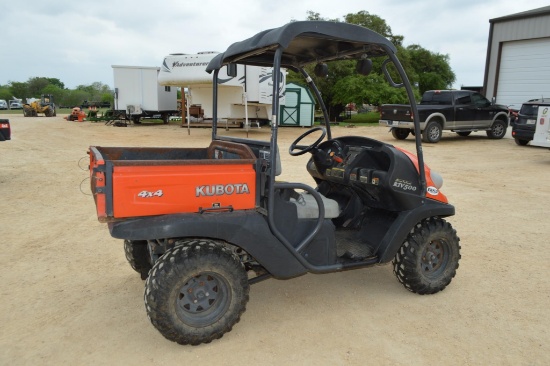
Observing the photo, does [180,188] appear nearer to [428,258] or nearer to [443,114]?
[428,258]

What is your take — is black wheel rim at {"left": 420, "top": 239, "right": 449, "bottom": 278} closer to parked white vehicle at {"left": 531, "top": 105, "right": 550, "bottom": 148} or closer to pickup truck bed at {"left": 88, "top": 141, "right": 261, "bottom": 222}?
pickup truck bed at {"left": 88, "top": 141, "right": 261, "bottom": 222}

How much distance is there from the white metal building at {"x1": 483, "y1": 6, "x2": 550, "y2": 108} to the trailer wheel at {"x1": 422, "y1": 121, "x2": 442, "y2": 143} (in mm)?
11392

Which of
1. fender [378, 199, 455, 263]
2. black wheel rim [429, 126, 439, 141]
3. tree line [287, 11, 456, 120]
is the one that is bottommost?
fender [378, 199, 455, 263]

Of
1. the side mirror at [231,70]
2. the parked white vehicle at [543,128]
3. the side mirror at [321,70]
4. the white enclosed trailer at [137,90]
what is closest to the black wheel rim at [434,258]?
the side mirror at [321,70]

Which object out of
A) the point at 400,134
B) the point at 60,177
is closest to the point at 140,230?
the point at 60,177

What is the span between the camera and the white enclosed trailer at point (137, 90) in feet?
79.3

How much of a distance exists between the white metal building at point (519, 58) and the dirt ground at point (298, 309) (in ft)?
68.8

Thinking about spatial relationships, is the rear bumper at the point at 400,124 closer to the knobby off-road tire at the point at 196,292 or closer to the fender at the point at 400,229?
the fender at the point at 400,229

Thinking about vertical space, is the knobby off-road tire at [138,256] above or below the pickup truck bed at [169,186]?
below

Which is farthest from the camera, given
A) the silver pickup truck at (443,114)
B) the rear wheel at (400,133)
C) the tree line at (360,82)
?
the tree line at (360,82)

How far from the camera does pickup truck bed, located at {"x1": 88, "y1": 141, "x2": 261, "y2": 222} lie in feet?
9.09

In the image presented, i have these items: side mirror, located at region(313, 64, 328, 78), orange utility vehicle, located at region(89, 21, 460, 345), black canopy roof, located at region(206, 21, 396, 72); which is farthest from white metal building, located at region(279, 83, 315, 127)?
orange utility vehicle, located at region(89, 21, 460, 345)

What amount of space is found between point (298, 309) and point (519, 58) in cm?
2635

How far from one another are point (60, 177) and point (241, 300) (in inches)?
283
